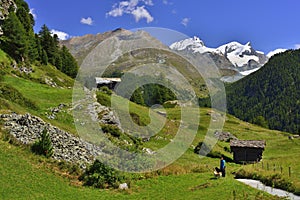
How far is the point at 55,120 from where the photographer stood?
1925 inches

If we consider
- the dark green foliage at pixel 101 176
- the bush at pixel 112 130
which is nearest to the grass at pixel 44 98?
the bush at pixel 112 130

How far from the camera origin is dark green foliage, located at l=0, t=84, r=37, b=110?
160 feet

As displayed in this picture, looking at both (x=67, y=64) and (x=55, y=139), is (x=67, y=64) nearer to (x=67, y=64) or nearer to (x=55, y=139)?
(x=67, y=64)

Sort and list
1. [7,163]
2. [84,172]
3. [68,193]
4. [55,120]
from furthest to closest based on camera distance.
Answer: [55,120] → [84,172] → [7,163] → [68,193]

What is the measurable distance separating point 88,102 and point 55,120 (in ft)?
35.6

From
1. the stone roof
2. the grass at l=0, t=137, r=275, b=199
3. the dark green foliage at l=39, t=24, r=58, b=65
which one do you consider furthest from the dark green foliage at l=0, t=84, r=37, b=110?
the dark green foliage at l=39, t=24, r=58, b=65

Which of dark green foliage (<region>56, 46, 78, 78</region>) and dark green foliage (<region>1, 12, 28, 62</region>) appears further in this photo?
dark green foliage (<region>56, 46, 78, 78</region>)

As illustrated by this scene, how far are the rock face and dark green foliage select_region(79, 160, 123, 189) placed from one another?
3516 millimetres

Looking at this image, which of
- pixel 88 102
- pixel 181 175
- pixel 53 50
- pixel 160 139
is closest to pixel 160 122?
pixel 160 139

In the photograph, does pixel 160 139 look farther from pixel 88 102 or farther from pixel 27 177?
pixel 27 177

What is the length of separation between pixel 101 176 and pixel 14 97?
85.6 feet

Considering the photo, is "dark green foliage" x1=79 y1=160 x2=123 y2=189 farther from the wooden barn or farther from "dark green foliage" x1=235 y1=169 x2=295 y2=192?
the wooden barn

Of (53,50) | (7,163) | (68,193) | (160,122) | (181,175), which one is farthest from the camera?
(53,50)

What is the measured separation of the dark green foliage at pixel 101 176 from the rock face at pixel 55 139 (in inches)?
138
